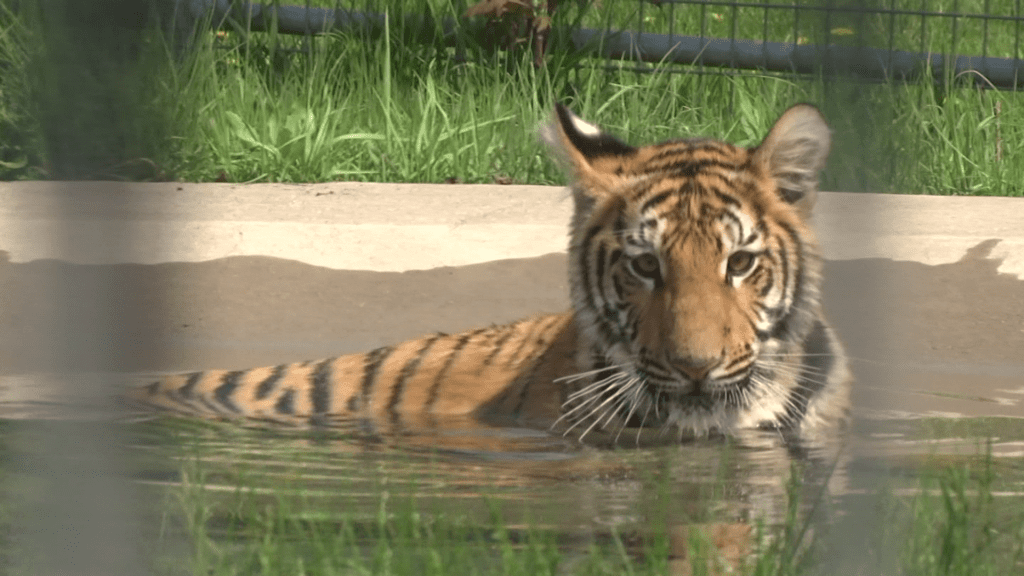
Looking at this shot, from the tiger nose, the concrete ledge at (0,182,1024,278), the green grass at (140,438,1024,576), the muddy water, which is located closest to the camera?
the muddy water

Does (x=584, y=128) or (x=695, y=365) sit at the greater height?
(x=584, y=128)

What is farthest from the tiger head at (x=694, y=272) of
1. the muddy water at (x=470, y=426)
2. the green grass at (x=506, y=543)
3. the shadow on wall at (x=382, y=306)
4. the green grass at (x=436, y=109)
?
the green grass at (x=436, y=109)

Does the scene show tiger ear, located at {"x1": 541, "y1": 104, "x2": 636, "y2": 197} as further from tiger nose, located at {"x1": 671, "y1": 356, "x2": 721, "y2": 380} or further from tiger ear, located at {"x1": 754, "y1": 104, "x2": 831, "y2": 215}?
tiger nose, located at {"x1": 671, "y1": 356, "x2": 721, "y2": 380}

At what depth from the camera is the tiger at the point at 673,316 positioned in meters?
3.19

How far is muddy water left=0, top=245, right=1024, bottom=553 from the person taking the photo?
968 mm

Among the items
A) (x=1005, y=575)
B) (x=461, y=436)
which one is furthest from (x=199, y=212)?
(x=1005, y=575)

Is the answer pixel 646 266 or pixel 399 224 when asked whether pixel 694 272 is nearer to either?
pixel 646 266

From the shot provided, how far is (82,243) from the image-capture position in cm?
80

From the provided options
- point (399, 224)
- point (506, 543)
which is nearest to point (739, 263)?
point (506, 543)

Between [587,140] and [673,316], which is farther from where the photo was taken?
[587,140]

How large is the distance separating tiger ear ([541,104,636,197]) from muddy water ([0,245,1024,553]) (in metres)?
0.64

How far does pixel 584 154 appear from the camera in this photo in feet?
11.6

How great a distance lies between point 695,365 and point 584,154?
2.29 feet

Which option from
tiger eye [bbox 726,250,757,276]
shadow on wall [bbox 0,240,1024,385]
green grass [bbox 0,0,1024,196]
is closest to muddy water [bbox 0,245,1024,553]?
shadow on wall [bbox 0,240,1024,385]
